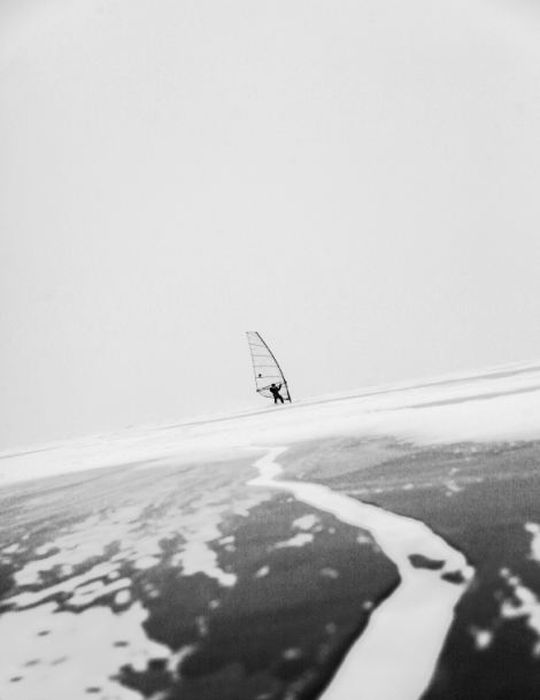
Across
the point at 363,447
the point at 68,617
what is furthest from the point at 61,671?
the point at 363,447

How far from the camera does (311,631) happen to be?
0.76 meters

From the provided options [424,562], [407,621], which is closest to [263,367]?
[424,562]

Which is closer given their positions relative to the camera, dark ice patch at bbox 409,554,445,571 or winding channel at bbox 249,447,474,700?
winding channel at bbox 249,447,474,700

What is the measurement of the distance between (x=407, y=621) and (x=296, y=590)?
261 mm

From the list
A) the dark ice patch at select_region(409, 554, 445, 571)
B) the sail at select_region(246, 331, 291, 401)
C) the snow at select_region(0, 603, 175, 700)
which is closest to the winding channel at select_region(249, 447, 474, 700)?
the dark ice patch at select_region(409, 554, 445, 571)

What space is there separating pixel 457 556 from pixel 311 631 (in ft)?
1.25

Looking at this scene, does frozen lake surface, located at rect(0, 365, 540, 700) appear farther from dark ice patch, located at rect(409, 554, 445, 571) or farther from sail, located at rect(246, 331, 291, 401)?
sail, located at rect(246, 331, 291, 401)

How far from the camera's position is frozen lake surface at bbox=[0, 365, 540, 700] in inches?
25.4

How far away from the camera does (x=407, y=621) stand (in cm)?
75

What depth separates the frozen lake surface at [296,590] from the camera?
0.65 meters

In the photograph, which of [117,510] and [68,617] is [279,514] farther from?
[117,510]

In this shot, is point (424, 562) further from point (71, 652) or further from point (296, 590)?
→ point (71, 652)

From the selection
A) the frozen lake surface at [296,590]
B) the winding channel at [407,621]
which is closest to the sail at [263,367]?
the frozen lake surface at [296,590]

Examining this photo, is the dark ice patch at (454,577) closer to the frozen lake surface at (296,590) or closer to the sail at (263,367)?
the frozen lake surface at (296,590)
